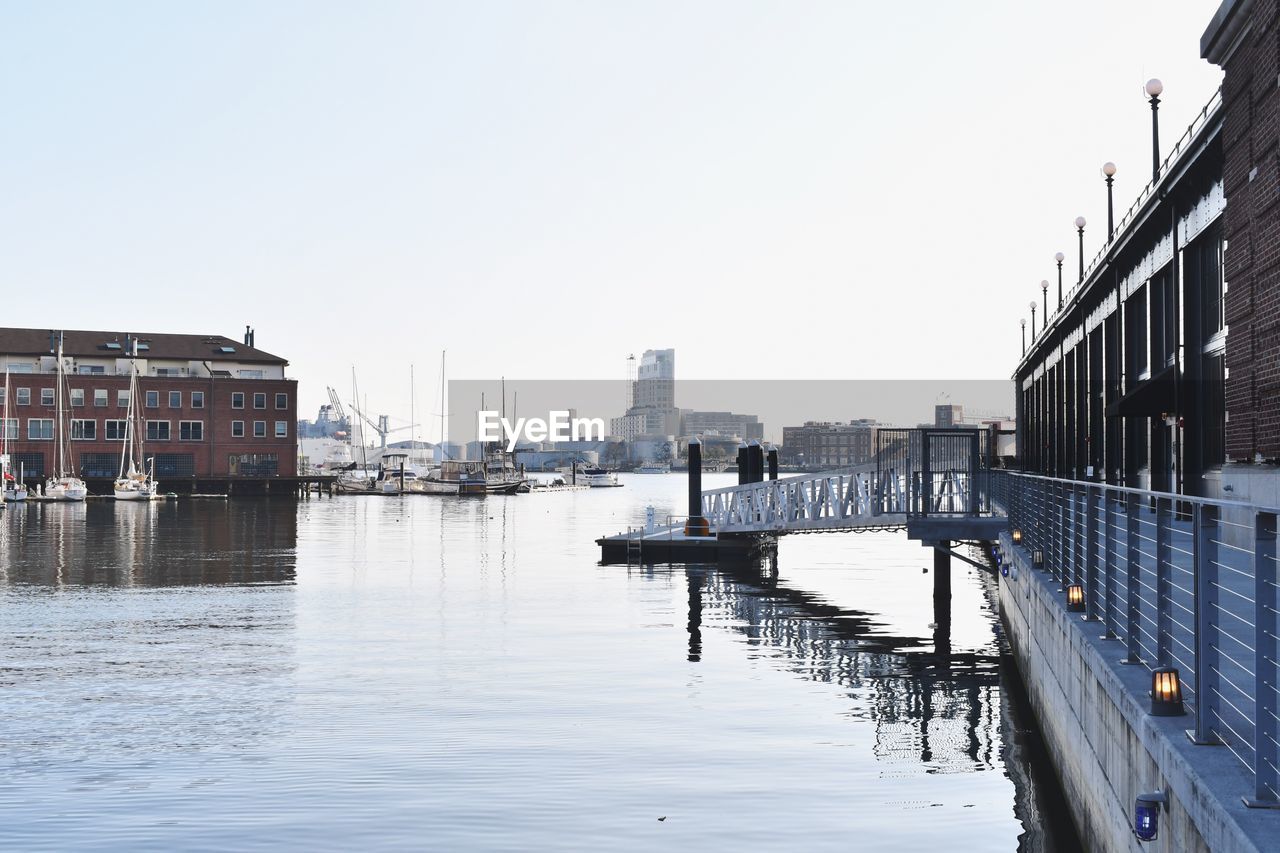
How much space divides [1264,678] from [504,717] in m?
14.9

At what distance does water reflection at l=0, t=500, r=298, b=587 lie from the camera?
1794 inches

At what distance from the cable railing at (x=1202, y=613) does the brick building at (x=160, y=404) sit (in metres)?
116

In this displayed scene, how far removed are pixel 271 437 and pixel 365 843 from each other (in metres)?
120

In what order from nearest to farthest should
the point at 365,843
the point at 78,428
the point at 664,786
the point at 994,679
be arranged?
1. the point at 365,843
2. the point at 664,786
3. the point at 994,679
4. the point at 78,428

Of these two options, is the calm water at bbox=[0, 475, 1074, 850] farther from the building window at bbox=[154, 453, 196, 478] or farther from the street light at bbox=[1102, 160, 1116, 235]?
the building window at bbox=[154, 453, 196, 478]

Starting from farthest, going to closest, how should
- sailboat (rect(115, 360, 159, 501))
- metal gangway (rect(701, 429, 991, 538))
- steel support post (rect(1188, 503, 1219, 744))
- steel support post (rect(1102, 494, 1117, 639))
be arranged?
sailboat (rect(115, 360, 159, 501)) → metal gangway (rect(701, 429, 991, 538)) → steel support post (rect(1102, 494, 1117, 639)) → steel support post (rect(1188, 503, 1219, 744))

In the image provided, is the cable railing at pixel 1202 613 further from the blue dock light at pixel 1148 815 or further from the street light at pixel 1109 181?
the street light at pixel 1109 181

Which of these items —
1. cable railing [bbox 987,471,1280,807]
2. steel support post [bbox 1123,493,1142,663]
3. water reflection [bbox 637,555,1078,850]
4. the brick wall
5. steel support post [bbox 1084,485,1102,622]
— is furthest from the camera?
the brick wall

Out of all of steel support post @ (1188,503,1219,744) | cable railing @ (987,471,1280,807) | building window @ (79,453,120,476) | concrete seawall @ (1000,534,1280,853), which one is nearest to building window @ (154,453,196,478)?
building window @ (79,453,120,476)

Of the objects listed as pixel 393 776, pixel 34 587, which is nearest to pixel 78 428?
pixel 34 587

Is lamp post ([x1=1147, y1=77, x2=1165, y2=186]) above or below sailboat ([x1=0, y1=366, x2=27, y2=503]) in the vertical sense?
above

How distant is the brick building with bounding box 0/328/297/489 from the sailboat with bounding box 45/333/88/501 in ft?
1.66

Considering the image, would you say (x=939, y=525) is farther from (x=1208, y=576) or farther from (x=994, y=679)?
(x=1208, y=576)

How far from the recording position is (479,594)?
40906 mm
